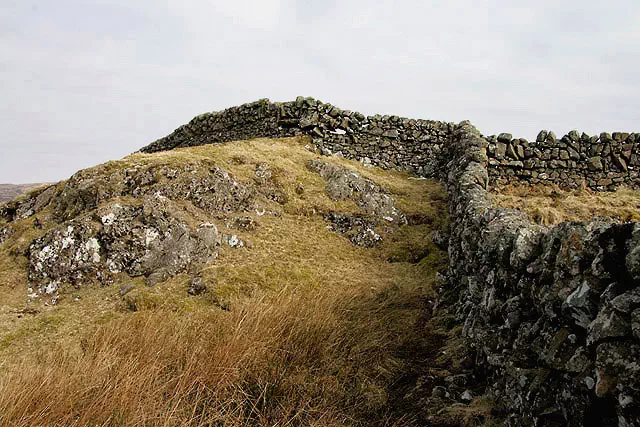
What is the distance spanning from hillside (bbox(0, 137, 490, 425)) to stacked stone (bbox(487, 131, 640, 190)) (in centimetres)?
241

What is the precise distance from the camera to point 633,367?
2.18 meters

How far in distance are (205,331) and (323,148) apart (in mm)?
11024

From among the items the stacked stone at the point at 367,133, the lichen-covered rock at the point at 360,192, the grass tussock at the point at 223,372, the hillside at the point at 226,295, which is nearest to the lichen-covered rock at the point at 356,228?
the hillside at the point at 226,295

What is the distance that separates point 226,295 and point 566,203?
9385 millimetres

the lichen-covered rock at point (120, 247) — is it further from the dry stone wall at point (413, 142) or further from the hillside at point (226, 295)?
the dry stone wall at point (413, 142)

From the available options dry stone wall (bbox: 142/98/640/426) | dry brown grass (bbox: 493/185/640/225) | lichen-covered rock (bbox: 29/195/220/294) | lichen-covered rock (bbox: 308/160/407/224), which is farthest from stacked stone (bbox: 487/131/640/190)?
lichen-covered rock (bbox: 29/195/220/294)

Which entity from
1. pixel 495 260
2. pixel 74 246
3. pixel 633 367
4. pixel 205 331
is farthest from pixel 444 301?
pixel 74 246

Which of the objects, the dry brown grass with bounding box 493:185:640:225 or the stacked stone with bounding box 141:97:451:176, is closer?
the dry brown grass with bounding box 493:185:640:225

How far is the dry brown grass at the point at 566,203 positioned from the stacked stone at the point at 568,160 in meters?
0.43

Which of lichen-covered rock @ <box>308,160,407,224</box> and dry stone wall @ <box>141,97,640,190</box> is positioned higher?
dry stone wall @ <box>141,97,640,190</box>

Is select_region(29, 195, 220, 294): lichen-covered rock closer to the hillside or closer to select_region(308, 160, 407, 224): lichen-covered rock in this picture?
the hillside

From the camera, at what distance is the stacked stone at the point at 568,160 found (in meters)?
13.3

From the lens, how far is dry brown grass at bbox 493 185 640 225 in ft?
32.6

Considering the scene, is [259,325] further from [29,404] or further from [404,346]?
[29,404]
